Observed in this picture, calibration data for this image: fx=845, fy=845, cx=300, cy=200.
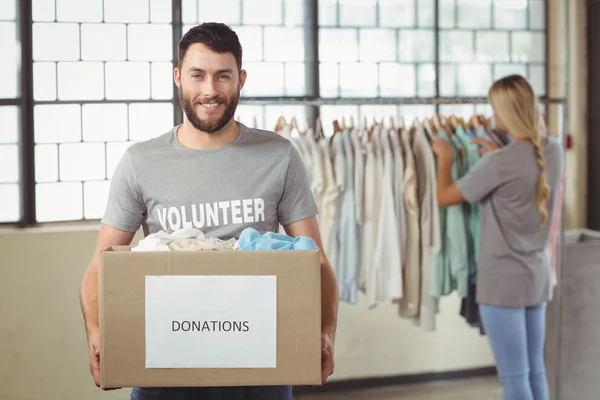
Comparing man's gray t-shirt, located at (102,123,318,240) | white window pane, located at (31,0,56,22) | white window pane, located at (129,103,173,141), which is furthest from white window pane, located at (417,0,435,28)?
man's gray t-shirt, located at (102,123,318,240)

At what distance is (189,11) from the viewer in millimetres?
4418

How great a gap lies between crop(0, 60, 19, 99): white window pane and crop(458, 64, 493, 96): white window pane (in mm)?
2436

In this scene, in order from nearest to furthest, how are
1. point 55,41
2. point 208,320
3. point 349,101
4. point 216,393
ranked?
1. point 208,320
2. point 216,393
3. point 349,101
4. point 55,41

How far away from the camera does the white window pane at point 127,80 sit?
4316 mm

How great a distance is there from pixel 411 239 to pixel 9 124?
2044mm

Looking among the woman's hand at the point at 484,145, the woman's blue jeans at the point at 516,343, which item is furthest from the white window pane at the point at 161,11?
the woman's blue jeans at the point at 516,343

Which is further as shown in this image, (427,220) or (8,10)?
(8,10)

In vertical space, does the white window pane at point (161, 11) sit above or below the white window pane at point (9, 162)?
above

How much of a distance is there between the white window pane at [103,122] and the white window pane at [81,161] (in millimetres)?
47

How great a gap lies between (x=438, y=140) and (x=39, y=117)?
6.59 ft

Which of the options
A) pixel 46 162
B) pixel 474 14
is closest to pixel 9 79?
pixel 46 162

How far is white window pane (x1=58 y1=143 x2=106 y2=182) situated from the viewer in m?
4.28

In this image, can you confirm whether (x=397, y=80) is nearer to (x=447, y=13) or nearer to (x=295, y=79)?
(x=447, y=13)

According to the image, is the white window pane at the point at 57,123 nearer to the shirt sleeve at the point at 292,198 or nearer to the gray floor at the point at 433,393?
the gray floor at the point at 433,393
